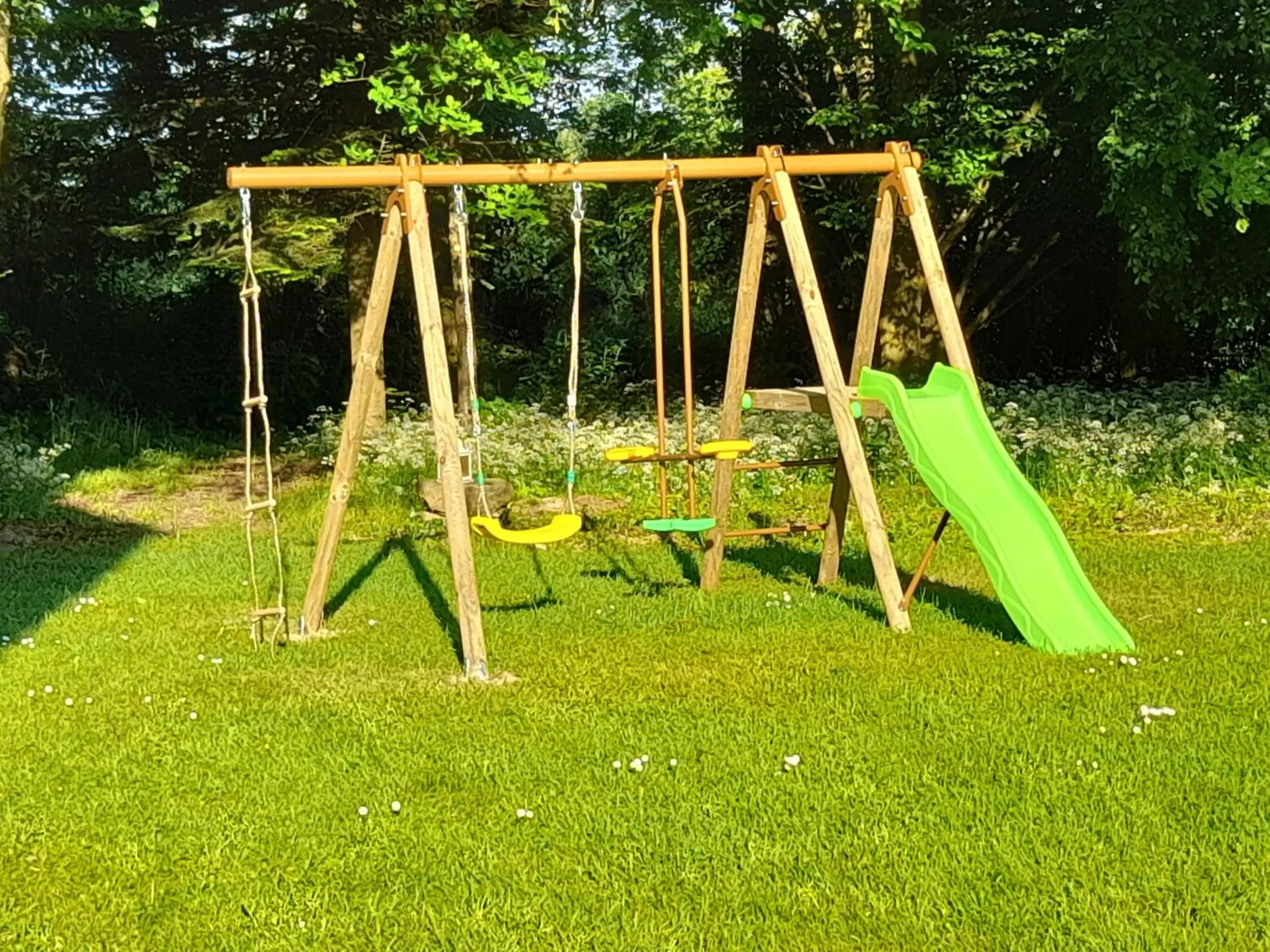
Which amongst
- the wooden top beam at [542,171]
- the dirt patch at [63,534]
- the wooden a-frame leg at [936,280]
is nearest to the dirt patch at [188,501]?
the dirt patch at [63,534]

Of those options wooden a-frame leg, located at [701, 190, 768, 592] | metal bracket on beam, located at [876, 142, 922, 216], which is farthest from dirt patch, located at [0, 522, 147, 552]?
metal bracket on beam, located at [876, 142, 922, 216]

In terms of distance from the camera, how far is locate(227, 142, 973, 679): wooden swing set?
5.90 m

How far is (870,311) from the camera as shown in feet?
23.1

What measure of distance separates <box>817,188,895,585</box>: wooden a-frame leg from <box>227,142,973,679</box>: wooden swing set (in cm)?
1

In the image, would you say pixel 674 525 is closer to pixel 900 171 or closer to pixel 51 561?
pixel 900 171

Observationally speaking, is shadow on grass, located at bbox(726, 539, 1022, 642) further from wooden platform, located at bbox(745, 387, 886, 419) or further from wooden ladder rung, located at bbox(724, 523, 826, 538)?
wooden platform, located at bbox(745, 387, 886, 419)

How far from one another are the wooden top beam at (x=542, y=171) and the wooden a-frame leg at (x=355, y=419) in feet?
0.75

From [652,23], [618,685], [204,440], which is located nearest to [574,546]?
[618,685]

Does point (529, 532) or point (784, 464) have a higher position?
point (784, 464)

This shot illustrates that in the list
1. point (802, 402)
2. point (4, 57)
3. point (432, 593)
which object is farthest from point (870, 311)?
point (4, 57)

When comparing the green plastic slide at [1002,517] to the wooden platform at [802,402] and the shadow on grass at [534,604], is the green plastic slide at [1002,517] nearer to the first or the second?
the wooden platform at [802,402]

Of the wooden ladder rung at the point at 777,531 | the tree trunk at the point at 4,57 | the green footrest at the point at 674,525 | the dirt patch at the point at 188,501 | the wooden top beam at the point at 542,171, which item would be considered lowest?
the dirt patch at the point at 188,501

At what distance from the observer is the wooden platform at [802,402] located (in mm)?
6500

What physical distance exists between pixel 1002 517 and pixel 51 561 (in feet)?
20.2
